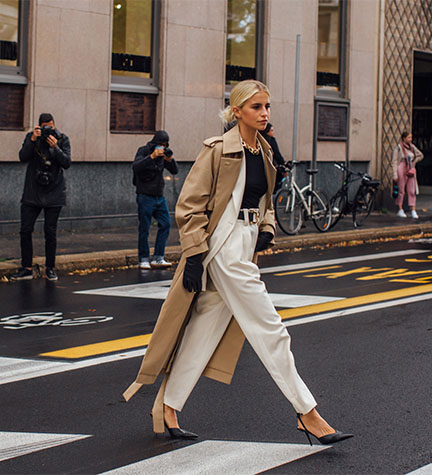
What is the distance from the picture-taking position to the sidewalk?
12.3 m

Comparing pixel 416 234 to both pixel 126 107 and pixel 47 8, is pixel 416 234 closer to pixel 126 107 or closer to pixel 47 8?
pixel 126 107

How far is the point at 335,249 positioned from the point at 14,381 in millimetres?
9539

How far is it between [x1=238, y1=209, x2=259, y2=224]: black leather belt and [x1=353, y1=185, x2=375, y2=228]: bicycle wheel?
12985 millimetres

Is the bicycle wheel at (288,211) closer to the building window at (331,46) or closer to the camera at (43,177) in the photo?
the building window at (331,46)

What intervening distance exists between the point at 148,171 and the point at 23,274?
1998 millimetres

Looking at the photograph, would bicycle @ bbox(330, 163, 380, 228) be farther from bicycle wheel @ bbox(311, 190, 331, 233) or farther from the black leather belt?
the black leather belt

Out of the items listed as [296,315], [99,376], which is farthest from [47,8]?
[99,376]

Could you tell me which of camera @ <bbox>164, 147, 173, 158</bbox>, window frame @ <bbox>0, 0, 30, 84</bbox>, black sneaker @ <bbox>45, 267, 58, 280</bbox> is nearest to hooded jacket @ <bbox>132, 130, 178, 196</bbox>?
camera @ <bbox>164, 147, 173, 158</bbox>

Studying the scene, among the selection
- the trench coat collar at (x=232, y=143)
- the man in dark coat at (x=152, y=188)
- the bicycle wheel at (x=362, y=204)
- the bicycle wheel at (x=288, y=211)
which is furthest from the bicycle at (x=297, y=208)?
the trench coat collar at (x=232, y=143)

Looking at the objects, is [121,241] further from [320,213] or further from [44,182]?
[320,213]

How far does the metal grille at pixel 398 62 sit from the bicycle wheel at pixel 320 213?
216 inches

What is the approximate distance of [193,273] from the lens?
493cm

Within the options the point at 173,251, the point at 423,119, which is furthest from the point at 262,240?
the point at 423,119

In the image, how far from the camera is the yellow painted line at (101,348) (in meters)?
7.05
